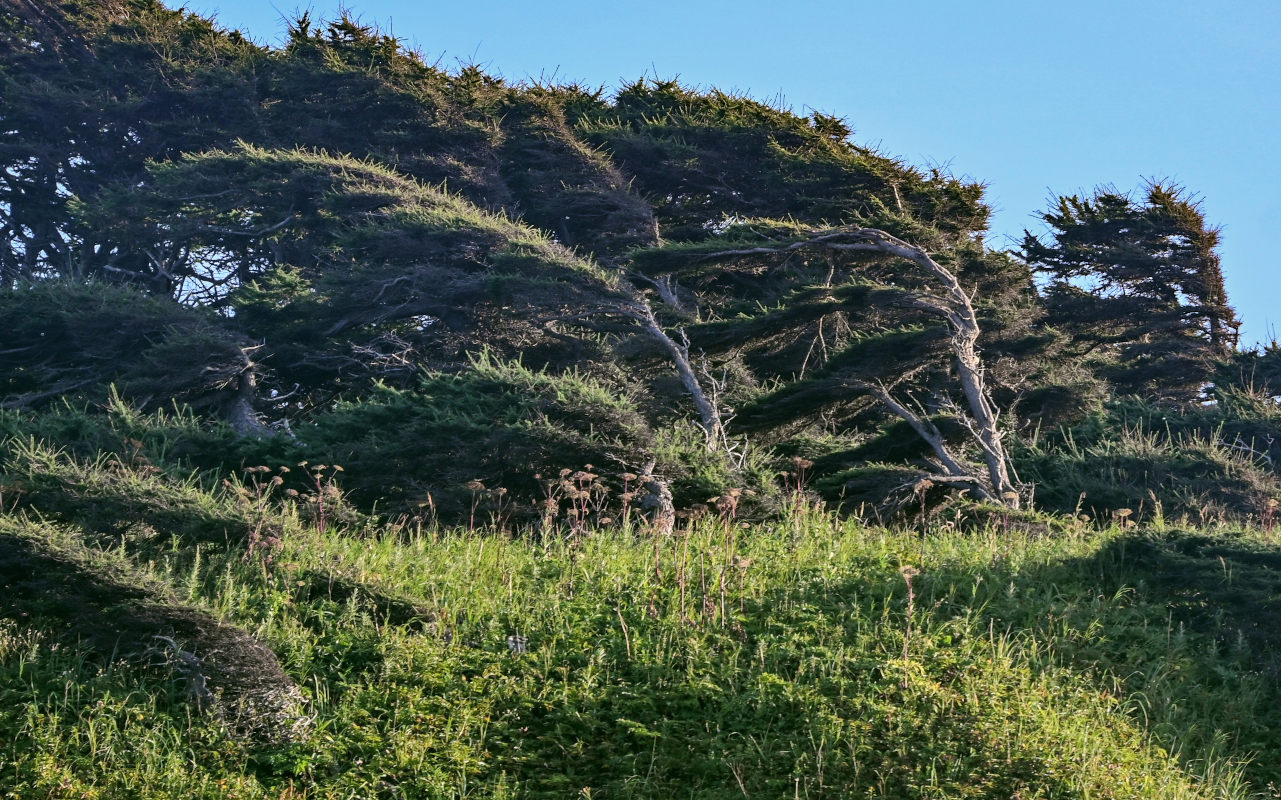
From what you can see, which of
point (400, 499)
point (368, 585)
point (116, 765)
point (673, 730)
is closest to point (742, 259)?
point (400, 499)

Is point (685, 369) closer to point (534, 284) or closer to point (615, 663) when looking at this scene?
point (534, 284)

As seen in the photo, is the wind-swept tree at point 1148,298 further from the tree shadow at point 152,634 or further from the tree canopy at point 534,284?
the tree shadow at point 152,634

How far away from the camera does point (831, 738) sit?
5.88 m

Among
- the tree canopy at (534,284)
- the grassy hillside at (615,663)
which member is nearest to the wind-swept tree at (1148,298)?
the tree canopy at (534,284)

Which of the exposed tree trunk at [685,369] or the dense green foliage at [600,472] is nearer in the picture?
the dense green foliage at [600,472]

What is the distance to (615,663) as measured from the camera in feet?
22.1

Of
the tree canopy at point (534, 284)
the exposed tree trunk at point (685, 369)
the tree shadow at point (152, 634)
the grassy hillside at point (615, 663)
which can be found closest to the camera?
the grassy hillside at point (615, 663)

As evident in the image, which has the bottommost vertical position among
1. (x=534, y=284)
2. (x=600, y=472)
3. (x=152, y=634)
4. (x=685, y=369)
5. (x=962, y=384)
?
(x=152, y=634)

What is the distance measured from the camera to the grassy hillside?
19.4 feet

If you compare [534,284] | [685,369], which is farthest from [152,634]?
[534,284]

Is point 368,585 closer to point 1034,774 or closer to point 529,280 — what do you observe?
point 1034,774

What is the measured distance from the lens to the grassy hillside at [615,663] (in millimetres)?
5910

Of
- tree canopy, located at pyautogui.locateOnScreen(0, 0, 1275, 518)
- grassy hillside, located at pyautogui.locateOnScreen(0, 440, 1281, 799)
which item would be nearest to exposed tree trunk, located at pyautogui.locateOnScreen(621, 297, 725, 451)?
tree canopy, located at pyautogui.locateOnScreen(0, 0, 1275, 518)

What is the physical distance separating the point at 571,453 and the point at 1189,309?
54.7 ft
